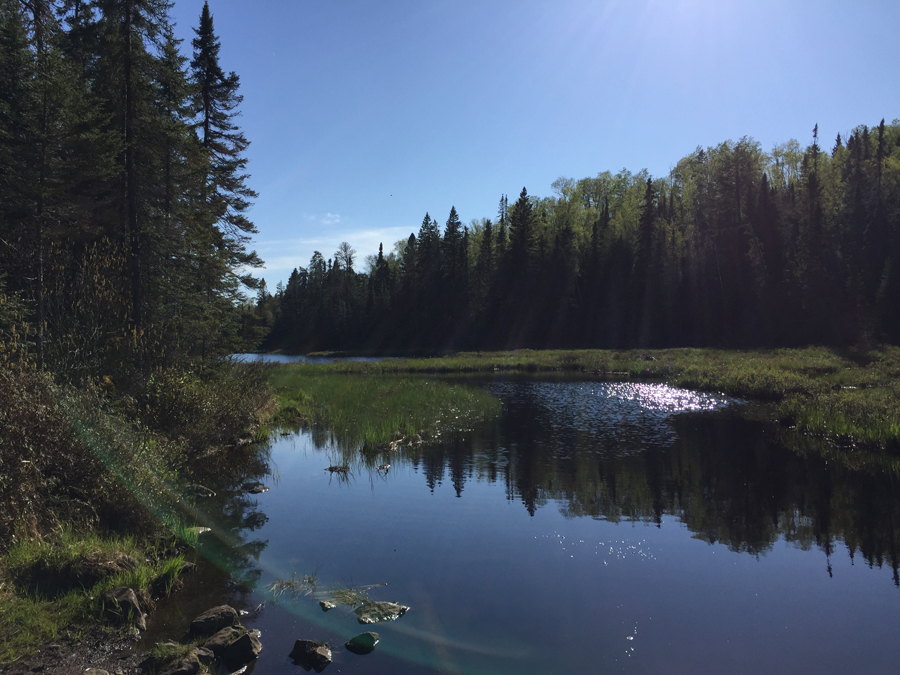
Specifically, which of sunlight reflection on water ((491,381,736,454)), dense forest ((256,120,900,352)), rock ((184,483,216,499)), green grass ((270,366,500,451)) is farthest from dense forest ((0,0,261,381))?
dense forest ((256,120,900,352))

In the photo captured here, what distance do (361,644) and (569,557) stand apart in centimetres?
416

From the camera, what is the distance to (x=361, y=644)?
6.07 metres

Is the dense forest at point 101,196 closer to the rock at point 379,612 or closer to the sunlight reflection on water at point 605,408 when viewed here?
the rock at point 379,612

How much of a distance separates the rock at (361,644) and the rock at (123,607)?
2.34 m

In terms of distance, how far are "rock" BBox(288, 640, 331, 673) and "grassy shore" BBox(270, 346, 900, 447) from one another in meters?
11.0

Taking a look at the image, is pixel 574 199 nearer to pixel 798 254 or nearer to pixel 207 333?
pixel 798 254

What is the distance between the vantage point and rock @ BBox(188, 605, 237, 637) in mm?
6035

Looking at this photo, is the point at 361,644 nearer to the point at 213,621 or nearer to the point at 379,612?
the point at 379,612

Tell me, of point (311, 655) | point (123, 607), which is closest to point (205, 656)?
point (311, 655)

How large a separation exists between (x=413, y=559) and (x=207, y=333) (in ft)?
40.0

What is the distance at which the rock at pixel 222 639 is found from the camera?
18.5 ft

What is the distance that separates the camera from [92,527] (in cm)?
728

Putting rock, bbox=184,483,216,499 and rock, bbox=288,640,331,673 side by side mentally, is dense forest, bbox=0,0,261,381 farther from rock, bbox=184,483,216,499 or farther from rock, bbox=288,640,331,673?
rock, bbox=288,640,331,673

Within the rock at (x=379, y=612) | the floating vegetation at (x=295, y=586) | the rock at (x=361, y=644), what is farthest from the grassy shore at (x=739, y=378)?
the rock at (x=361, y=644)
